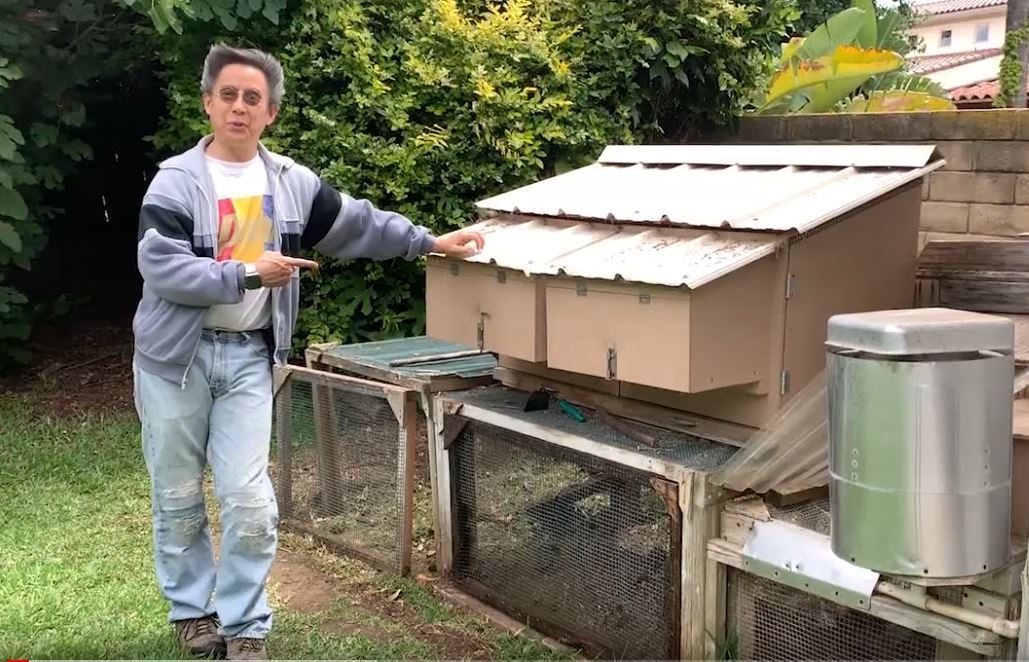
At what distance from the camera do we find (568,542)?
3.24 metres

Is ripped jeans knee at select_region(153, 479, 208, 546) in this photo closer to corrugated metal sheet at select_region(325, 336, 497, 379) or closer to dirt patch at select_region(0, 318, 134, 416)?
corrugated metal sheet at select_region(325, 336, 497, 379)

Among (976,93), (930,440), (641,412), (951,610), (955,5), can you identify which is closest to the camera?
(930,440)

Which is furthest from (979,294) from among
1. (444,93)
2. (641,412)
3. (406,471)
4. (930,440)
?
(444,93)

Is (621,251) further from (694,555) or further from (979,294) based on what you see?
(979,294)

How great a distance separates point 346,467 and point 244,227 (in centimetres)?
149

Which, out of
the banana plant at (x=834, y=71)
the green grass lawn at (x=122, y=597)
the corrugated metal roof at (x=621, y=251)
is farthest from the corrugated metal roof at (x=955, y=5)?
the green grass lawn at (x=122, y=597)

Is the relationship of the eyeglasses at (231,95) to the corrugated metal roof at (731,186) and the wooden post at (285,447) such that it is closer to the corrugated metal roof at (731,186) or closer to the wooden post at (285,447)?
the corrugated metal roof at (731,186)

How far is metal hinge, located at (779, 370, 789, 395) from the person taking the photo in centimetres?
271

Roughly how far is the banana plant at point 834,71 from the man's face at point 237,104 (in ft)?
12.5

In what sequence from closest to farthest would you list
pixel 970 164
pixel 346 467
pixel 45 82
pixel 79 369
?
pixel 346 467 < pixel 970 164 < pixel 45 82 < pixel 79 369

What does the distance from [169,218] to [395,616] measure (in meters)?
1.60

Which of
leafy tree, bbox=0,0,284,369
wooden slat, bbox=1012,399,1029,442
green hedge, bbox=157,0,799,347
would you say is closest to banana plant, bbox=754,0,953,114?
green hedge, bbox=157,0,799,347

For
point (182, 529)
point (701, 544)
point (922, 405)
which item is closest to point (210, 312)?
point (182, 529)

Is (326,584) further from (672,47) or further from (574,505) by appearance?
(672,47)
